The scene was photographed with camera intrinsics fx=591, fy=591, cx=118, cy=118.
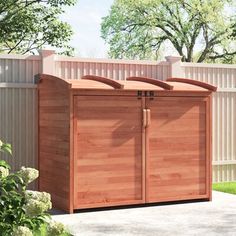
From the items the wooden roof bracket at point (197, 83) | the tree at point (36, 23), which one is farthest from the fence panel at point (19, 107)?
the tree at point (36, 23)

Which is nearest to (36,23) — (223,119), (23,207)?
(223,119)

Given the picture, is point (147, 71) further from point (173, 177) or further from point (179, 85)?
point (173, 177)

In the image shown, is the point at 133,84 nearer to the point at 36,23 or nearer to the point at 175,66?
the point at 175,66

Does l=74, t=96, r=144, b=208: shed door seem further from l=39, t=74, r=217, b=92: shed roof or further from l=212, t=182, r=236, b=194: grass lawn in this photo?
l=212, t=182, r=236, b=194: grass lawn

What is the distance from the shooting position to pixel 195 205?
9.08 meters

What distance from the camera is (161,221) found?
25.2ft

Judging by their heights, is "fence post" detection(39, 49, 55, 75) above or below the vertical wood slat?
above

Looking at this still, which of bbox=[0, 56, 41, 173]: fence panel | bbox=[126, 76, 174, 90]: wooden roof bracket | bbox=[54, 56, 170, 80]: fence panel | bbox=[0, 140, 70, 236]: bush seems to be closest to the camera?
bbox=[0, 140, 70, 236]: bush

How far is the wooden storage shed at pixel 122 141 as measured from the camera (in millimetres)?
8359

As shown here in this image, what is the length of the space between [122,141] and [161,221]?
1498 mm

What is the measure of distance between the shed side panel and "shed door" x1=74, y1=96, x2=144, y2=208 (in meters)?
0.18

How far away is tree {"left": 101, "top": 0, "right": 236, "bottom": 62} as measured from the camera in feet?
120

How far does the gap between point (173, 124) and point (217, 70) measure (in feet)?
9.75

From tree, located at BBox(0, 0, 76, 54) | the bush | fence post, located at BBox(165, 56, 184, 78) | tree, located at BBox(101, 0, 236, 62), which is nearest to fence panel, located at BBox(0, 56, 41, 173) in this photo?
fence post, located at BBox(165, 56, 184, 78)
